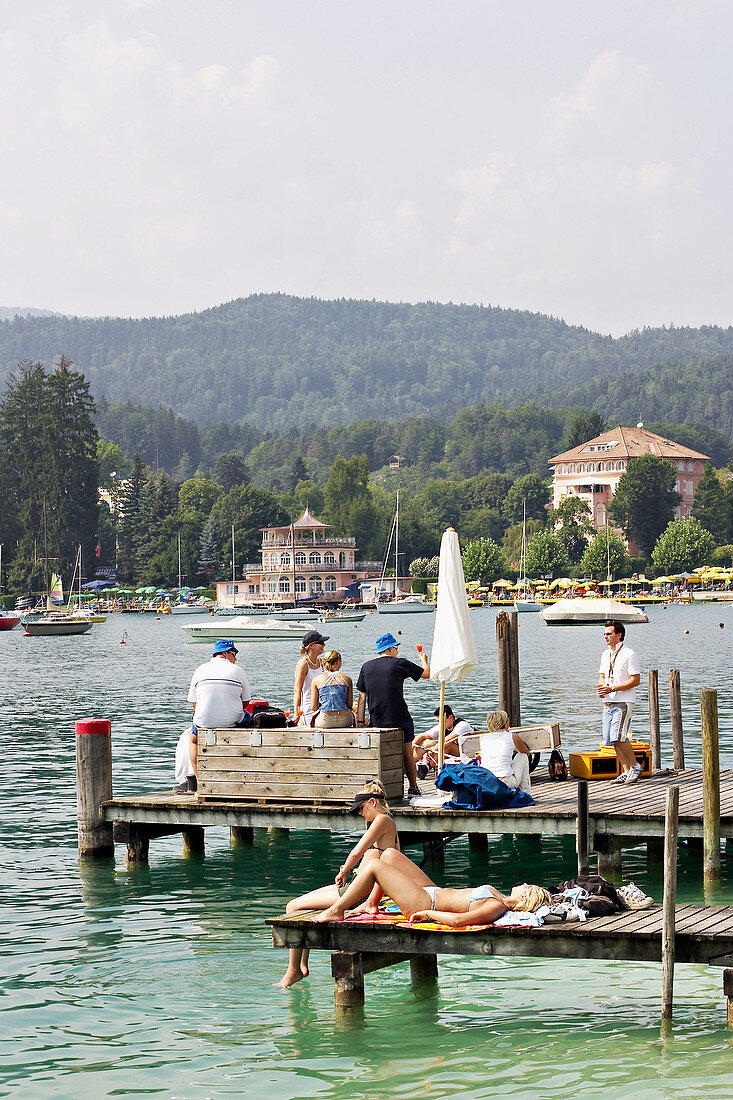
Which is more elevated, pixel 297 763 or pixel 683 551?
pixel 683 551

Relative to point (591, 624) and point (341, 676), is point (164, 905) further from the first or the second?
point (591, 624)

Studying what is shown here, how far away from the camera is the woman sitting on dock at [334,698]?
17078 mm

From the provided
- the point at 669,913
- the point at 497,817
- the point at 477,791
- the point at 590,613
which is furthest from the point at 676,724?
the point at 590,613

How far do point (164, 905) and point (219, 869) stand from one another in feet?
7.08

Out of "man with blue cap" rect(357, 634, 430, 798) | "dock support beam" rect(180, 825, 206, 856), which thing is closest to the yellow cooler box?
"man with blue cap" rect(357, 634, 430, 798)

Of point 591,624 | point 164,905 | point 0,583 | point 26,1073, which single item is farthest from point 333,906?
point 0,583

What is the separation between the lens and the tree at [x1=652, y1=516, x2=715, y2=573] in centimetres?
19338

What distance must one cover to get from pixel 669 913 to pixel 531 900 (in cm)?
129

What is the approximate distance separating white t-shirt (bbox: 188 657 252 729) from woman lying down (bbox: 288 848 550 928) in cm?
563

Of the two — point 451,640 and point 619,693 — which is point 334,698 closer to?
point 451,640

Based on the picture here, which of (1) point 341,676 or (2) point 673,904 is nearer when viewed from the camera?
(2) point 673,904

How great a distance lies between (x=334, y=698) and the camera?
56.4ft

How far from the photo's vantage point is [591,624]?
143500mm

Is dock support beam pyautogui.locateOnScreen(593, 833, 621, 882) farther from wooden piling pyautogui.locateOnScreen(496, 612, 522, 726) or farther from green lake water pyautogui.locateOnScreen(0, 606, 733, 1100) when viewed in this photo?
wooden piling pyautogui.locateOnScreen(496, 612, 522, 726)
